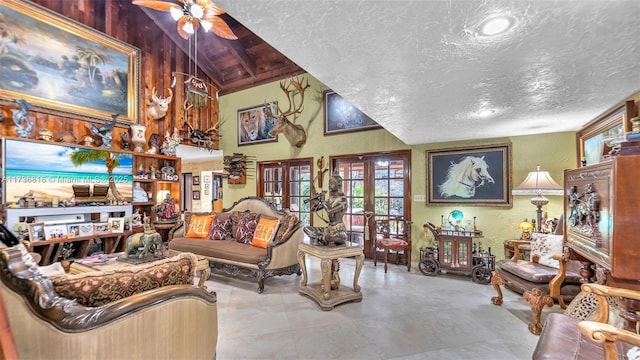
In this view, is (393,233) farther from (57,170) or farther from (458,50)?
(57,170)

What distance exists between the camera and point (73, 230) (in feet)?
13.2

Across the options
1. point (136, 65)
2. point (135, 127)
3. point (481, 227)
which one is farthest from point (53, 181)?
point (481, 227)

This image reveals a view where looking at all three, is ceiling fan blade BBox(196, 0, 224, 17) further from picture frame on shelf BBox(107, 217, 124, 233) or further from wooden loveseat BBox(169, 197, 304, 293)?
→ picture frame on shelf BBox(107, 217, 124, 233)

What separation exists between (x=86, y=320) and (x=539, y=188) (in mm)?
4371

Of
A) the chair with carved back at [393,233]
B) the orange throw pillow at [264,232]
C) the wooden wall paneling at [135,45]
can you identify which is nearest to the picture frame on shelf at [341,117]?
the chair with carved back at [393,233]

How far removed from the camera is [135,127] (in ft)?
16.5

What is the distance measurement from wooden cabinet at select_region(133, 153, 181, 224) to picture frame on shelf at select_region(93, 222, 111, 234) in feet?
2.06

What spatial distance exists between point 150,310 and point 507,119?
364cm

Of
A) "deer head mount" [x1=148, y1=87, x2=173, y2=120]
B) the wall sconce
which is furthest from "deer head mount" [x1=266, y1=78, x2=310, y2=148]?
the wall sconce

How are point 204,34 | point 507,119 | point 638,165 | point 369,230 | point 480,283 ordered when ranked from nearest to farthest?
1. point 638,165
2. point 507,119
3. point 480,283
4. point 369,230
5. point 204,34

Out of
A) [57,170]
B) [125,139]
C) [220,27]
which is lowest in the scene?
[57,170]

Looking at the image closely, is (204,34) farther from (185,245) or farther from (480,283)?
(480,283)

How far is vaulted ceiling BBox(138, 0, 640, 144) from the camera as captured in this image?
109 centimetres

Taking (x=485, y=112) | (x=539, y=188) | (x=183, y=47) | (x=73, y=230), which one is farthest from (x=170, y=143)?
(x=539, y=188)
